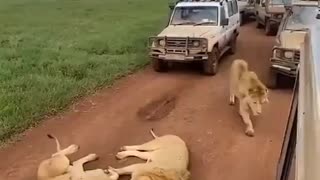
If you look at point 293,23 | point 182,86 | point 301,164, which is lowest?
point 182,86

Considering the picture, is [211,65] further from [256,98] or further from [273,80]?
[256,98]

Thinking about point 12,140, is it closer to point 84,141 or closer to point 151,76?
point 84,141

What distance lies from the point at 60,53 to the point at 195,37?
381cm

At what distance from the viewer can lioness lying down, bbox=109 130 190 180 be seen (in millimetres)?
5079

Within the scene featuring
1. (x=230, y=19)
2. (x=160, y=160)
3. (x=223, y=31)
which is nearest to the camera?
Answer: (x=160, y=160)

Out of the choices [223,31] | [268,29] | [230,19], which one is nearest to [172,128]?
[223,31]

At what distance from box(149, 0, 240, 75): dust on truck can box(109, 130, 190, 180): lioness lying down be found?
5343 mm

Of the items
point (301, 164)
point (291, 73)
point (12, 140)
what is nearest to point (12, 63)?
point (12, 140)

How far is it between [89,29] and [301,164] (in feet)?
57.0

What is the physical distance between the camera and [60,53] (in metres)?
13.8

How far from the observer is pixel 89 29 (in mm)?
18594

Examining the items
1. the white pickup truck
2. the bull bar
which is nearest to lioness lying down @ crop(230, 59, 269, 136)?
the bull bar

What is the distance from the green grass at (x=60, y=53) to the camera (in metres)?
9.40

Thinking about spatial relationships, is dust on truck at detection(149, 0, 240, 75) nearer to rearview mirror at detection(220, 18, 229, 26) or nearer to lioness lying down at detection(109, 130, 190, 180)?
rearview mirror at detection(220, 18, 229, 26)
